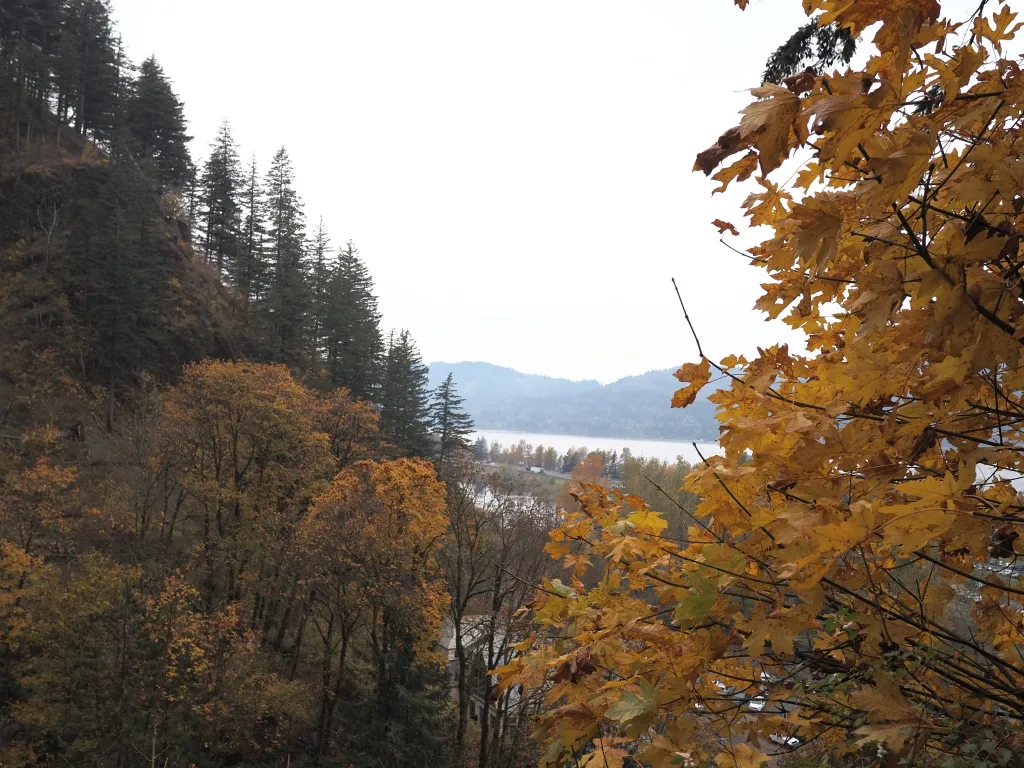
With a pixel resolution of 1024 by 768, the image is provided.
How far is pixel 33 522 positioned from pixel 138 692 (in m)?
5.25

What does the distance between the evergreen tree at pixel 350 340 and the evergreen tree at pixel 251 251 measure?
4074mm

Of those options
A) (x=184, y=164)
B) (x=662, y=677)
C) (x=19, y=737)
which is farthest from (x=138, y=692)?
(x=184, y=164)

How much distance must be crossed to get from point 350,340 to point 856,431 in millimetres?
30339

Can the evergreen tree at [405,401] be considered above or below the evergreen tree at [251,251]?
below

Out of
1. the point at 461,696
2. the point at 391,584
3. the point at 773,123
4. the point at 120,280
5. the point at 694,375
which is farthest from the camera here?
the point at 120,280

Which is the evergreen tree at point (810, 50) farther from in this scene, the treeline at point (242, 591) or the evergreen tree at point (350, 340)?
the evergreen tree at point (350, 340)

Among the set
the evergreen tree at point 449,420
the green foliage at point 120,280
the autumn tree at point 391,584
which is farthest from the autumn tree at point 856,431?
the evergreen tree at point 449,420

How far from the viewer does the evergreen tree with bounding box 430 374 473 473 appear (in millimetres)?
34500

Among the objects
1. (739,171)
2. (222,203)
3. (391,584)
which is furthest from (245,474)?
(222,203)

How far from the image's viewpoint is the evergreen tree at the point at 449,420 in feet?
113

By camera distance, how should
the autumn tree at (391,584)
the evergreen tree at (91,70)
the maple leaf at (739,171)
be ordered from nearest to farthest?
the maple leaf at (739,171), the autumn tree at (391,584), the evergreen tree at (91,70)

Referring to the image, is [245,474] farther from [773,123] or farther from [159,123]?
[159,123]

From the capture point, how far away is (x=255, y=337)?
96.9 ft

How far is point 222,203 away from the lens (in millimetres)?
36938
